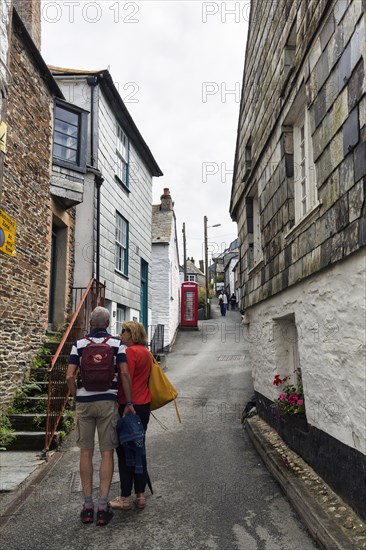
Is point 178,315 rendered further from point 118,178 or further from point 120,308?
point 118,178

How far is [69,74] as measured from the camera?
12.3m

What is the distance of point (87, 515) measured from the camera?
4.21m

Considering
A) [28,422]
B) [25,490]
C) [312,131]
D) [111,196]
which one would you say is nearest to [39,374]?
[28,422]

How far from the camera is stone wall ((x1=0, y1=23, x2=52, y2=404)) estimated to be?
7.90 m

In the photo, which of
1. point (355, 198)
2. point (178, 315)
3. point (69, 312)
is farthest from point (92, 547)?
point (178, 315)

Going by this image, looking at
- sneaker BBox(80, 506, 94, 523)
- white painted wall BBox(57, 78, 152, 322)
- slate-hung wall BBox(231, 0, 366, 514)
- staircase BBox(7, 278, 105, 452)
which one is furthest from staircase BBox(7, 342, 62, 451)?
slate-hung wall BBox(231, 0, 366, 514)

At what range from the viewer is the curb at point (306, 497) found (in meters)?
3.59

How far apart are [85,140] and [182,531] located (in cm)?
925

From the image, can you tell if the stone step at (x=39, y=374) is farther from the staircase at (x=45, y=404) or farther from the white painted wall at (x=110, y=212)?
the white painted wall at (x=110, y=212)

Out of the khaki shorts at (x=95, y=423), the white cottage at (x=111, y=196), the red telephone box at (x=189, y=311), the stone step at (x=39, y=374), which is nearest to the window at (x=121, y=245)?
the white cottage at (x=111, y=196)

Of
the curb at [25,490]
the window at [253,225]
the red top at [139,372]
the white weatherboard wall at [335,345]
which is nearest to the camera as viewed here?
the white weatherboard wall at [335,345]

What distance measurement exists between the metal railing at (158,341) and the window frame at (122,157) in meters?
5.80

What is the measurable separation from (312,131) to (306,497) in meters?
4.05

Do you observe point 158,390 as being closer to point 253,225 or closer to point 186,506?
point 186,506
